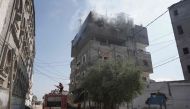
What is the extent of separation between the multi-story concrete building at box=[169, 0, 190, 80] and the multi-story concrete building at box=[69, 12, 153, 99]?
7.19 m

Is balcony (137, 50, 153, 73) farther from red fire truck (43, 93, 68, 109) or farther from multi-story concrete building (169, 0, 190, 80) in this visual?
red fire truck (43, 93, 68, 109)

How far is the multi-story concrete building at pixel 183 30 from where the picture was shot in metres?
29.3

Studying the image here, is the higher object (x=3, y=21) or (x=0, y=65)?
(x=3, y=21)

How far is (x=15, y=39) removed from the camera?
41.5ft

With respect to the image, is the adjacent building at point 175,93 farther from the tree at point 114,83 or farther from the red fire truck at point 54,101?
the red fire truck at point 54,101

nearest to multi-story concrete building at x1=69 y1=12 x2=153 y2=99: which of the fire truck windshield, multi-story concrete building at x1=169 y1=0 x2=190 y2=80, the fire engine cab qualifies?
multi-story concrete building at x1=169 y1=0 x2=190 y2=80

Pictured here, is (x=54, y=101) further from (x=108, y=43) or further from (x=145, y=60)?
(x=145, y=60)

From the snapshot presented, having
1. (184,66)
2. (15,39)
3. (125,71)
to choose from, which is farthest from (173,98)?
(15,39)

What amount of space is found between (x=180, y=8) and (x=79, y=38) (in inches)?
810

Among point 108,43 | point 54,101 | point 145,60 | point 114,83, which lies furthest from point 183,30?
point 54,101

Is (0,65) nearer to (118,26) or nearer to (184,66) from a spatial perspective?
→ (184,66)

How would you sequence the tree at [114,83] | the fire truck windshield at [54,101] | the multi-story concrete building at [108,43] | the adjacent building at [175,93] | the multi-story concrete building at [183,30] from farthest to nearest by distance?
the multi-story concrete building at [108,43], the multi-story concrete building at [183,30], the adjacent building at [175,93], the tree at [114,83], the fire truck windshield at [54,101]

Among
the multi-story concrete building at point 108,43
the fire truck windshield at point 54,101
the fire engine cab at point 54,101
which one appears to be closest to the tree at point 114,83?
the fire engine cab at point 54,101

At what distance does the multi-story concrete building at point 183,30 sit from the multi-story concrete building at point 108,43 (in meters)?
7.19
